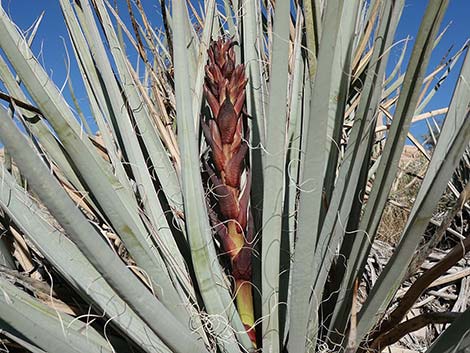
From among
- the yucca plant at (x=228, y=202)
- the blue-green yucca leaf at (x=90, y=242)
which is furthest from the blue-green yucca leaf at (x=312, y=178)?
the blue-green yucca leaf at (x=90, y=242)

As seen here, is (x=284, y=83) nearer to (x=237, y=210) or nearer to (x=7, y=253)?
(x=237, y=210)

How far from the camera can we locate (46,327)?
50cm

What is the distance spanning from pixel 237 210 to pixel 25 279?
31cm

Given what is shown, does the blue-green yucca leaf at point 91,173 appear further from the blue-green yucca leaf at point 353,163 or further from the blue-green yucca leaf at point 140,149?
the blue-green yucca leaf at point 353,163

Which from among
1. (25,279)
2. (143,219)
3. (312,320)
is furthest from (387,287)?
(25,279)

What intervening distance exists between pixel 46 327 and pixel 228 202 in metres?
0.30

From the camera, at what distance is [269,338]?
1.98 ft

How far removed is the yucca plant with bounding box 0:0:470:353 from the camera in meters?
0.50

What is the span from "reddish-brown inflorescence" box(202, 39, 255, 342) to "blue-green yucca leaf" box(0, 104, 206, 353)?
0.16 metres

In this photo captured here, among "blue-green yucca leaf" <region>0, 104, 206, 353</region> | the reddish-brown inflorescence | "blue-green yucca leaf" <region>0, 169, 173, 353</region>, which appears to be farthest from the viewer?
the reddish-brown inflorescence

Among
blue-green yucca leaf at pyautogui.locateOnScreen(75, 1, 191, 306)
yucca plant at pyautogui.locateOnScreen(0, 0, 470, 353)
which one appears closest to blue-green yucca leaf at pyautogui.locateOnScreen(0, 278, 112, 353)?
yucca plant at pyautogui.locateOnScreen(0, 0, 470, 353)

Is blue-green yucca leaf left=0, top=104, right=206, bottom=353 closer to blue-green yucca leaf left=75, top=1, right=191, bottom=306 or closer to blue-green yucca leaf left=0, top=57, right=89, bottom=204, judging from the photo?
blue-green yucca leaf left=75, top=1, right=191, bottom=306

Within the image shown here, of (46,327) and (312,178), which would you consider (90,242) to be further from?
(312,178)

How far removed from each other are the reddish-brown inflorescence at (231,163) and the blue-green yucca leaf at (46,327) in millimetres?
203
